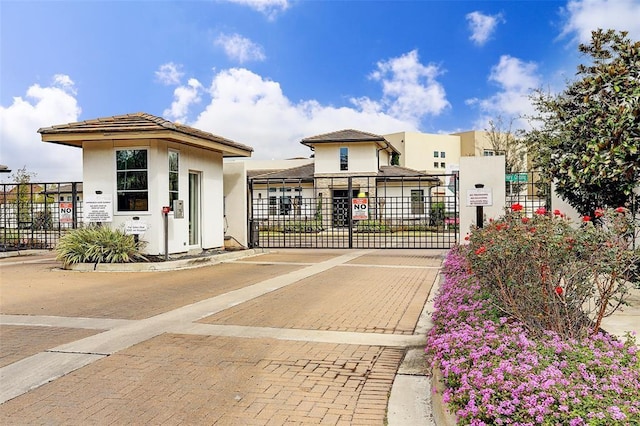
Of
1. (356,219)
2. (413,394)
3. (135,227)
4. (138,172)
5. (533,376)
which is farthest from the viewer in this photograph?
(356,219)

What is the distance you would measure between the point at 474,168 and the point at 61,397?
37.9ft

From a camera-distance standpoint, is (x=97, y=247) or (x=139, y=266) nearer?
(x=139, y=266)

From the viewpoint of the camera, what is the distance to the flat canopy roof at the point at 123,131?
13.4 metres

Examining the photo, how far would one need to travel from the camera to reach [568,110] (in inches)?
402

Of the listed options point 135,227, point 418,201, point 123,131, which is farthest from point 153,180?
point 418,201

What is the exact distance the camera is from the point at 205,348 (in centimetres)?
613

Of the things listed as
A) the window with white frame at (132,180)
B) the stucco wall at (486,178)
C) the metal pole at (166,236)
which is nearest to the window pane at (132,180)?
the window with white frame at (132,180)

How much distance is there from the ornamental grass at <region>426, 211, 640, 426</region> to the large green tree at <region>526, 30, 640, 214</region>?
3457 millimetres

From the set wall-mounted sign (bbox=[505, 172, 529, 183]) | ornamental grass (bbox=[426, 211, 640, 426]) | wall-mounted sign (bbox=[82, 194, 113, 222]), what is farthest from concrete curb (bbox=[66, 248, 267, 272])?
ornamental grass (bbox=[426, 211, 640, 426])

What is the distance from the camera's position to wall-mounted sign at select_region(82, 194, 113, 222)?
14.1 m

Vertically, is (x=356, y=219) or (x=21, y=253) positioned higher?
(x=356, y=219)

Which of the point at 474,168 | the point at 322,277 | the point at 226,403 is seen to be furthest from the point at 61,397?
the point at 474,168

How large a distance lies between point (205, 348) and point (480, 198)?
30.4ft

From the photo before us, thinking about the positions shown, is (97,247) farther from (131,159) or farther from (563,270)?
(563,270)
